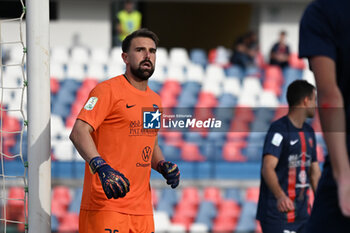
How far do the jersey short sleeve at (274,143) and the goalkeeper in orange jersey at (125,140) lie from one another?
0.98m

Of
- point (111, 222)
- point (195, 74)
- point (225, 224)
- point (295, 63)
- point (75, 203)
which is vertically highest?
point (295, 63)

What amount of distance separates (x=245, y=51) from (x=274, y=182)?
7.83 meters

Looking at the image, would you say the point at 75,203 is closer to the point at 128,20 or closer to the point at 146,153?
the point at 128,20

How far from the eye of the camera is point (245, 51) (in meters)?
11.4

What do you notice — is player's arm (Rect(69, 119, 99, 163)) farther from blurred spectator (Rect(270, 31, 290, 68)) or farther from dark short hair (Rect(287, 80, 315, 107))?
blurred spectator (Rect(270, 31, 290, 68))

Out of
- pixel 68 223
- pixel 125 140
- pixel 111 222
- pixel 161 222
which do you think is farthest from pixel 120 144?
pixel 68 223

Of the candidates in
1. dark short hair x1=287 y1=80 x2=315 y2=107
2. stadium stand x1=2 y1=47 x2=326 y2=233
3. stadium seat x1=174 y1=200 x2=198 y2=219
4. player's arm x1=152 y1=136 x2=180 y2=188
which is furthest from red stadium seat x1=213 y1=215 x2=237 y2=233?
player's arm x1=152 y1=136 x2=180 y2=188

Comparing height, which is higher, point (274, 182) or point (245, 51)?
point (245, 51)

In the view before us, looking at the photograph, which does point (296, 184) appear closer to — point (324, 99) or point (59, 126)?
point (324, 99)

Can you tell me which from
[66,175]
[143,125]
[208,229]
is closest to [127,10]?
[66,175]

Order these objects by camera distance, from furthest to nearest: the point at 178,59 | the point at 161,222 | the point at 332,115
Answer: the point at 178,59
the point at 161,222
the point at 332,115

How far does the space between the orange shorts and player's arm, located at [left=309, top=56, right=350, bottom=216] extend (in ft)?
5.53

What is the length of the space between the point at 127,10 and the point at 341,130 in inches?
394

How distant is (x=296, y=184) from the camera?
401cm
